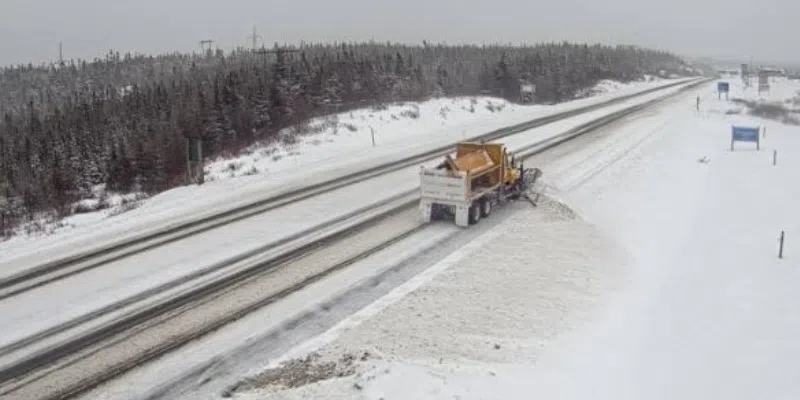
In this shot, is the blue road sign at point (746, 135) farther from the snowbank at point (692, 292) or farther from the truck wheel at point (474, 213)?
the truck wheel at point (474, 213)

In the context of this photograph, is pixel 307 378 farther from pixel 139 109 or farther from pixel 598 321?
pixel 139 109

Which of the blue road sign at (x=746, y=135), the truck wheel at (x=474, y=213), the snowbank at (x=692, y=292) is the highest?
the blue road sign at (x=746, y=135)

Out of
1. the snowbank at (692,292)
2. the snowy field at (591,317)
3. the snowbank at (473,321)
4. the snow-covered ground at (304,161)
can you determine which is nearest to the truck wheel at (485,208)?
the snowy field at (591,317)

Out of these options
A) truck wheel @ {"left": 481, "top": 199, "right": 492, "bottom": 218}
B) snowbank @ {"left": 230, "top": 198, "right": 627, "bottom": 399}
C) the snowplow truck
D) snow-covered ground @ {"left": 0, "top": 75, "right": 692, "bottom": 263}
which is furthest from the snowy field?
snow-covered ground @ {"left": 0, "top": 75, "right": 692, "bottom": 263}

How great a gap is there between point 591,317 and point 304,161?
65.2 feet

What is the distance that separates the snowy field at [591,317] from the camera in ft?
30.9

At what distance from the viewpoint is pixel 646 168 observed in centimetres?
2678

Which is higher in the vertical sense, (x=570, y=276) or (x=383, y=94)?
(x=383, y=94)

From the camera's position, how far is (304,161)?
2994 cm

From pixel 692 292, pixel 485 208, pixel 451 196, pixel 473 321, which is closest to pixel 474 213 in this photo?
pixel 485 208

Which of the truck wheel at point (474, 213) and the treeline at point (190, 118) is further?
the treeline at point (190, 118)

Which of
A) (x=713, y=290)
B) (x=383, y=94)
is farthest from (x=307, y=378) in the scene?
(x=383, y=94)

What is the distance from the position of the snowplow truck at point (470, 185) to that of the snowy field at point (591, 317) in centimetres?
102

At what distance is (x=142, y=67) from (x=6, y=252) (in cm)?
16811
